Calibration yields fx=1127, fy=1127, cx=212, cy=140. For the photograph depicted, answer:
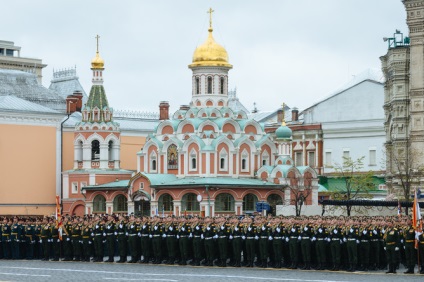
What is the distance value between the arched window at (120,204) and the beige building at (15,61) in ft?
95.3

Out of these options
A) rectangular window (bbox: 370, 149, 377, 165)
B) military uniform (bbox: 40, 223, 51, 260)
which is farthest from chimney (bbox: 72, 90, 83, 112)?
military uniform (bbox: 40, 223, 51, 260)

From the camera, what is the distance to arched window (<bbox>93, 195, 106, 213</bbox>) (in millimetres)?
63750

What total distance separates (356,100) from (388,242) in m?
46.1

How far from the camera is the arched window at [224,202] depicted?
5934 centimetres

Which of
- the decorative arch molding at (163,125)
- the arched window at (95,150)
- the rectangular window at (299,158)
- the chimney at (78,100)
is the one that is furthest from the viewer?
the rectangular window at (299,158)

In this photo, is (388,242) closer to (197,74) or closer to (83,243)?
(83,243)

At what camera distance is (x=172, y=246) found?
28.5 m

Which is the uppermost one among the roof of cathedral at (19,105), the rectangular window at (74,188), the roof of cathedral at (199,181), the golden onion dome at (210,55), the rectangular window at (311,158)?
the golden onion dome at (210,55)

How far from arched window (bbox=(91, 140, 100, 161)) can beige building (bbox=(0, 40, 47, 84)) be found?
Result: 2535cm

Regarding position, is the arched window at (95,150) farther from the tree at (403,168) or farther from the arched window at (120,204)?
the tree at (403,168)

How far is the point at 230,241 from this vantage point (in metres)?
27.6

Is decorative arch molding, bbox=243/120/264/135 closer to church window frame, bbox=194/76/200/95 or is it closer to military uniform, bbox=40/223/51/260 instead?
church window frame, bbox=194/76/200/95

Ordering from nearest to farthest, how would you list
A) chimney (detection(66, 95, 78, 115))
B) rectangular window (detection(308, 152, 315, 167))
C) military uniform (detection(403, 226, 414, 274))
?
military uniform (detection(403, 226, 414, 274)) < chimney (detection(66, 95, 78, 115)) < rectangular window (detection(308, 152, 315, 167))

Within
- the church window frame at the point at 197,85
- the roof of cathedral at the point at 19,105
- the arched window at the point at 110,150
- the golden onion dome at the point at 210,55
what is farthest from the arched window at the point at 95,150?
the golden onion dome at the point at 210,55
